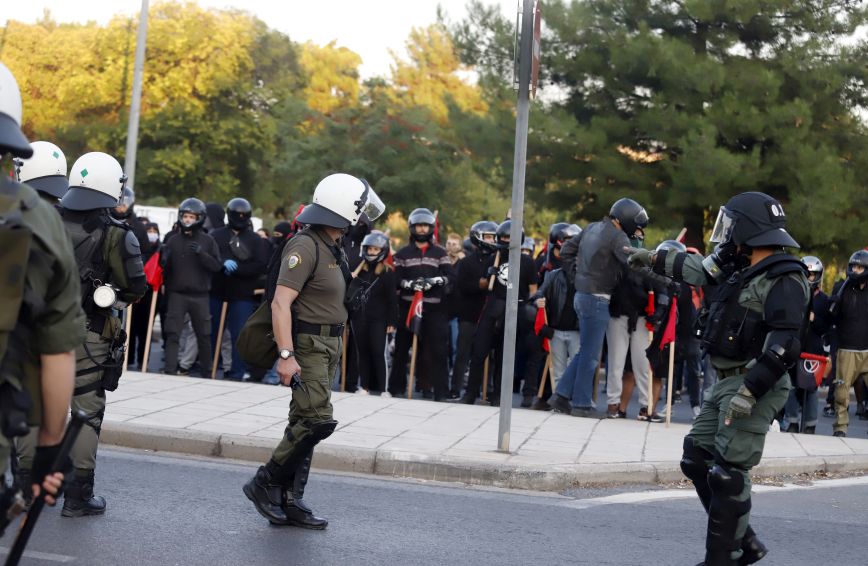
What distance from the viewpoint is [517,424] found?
10.8m

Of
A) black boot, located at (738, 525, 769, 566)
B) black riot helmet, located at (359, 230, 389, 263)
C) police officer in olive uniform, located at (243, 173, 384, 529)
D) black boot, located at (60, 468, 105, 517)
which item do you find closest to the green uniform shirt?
police officer in olive uniform, located at (243, 173, 384, 529)

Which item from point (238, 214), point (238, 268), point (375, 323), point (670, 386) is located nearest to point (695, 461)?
point (670, 386)

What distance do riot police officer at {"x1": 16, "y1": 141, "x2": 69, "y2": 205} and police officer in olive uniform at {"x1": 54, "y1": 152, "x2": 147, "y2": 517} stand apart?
17 centimetres

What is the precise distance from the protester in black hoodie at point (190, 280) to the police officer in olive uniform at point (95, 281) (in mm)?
7142

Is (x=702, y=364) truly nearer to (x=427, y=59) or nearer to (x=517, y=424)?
A: (x=517, y=424)

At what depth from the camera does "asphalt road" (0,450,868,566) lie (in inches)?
239

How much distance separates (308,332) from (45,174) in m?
1.59

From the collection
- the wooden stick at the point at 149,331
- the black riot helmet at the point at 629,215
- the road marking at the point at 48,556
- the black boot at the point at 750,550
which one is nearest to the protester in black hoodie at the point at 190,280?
the wooden stick at the point at 149,331

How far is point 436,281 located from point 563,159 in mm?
15606

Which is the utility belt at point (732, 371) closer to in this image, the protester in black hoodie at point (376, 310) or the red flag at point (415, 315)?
the protester in black hoodie at point (376, 310)

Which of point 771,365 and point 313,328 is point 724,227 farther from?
point 313,328

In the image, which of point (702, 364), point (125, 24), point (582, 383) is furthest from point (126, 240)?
point (125, 24)

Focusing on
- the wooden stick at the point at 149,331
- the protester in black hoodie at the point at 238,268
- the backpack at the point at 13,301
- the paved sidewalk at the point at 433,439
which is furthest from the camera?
the protester in black hoodie at the point at 238,268

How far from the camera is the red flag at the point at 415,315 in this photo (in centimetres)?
1356
